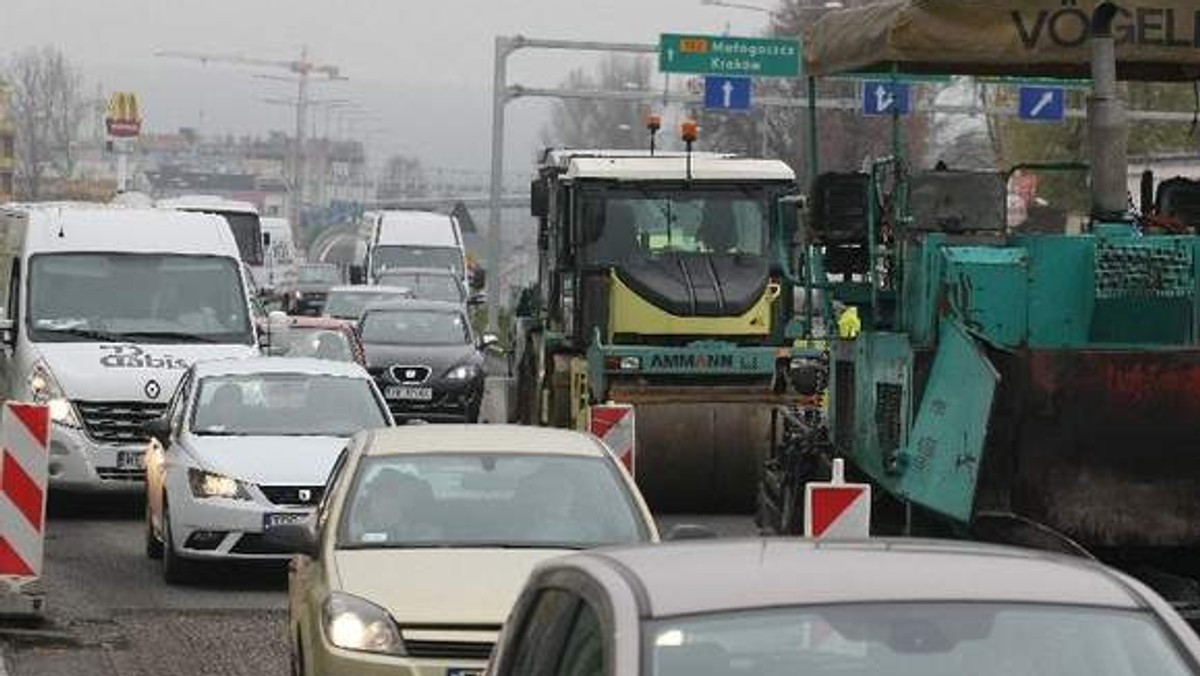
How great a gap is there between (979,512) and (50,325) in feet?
38.5

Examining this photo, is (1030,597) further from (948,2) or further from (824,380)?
(824,380)

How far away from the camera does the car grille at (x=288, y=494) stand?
18.1m

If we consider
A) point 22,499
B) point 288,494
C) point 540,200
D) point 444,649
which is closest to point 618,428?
point 288,494

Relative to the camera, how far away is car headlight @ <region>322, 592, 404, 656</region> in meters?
11.1

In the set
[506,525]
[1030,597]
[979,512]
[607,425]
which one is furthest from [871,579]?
[607,425]

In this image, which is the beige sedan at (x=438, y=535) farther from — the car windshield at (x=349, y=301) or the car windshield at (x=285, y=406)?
the car windshield at (x=349, y=301)

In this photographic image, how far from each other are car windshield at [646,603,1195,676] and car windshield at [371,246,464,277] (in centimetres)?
5752

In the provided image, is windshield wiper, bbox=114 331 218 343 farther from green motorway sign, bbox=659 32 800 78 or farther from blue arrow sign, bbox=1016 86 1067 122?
green motorway sign, bbox=659 32 800 78

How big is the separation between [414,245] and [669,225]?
4039 centimetres

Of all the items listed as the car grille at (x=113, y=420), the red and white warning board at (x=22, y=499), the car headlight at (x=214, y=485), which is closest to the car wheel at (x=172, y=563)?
the car headlight at (x=214, y=485)

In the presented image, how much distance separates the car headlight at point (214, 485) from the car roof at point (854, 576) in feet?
38.4

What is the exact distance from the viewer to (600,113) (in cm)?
17650

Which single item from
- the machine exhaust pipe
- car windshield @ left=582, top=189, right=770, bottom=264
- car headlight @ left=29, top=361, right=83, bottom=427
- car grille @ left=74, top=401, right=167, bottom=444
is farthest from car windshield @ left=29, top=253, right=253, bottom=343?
the machine exhaust pipe

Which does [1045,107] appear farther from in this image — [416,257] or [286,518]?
[286,518]
